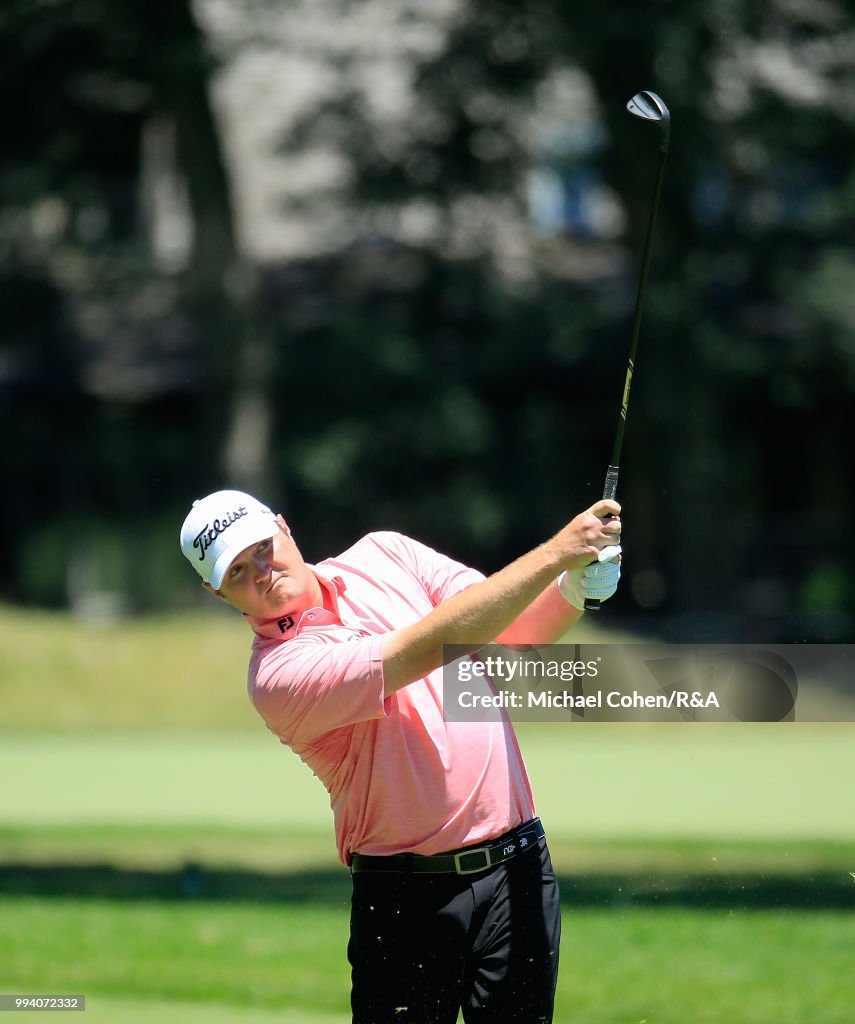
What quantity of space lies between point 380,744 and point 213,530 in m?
0.65

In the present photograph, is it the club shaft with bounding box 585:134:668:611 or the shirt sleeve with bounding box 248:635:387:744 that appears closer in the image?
the shirt sleeve with bounding box 248:635:387:744

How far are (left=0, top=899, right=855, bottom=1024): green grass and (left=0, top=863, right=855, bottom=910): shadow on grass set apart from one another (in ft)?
0.76

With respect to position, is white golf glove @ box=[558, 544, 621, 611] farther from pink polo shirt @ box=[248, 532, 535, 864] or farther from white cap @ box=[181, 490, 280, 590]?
white cap @ box=[181, 490, 280, 590]

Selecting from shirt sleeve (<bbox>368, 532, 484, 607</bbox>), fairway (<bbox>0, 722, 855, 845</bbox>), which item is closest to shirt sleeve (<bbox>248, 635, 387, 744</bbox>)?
shirt sleeve (<bbox>368, 532, 484, 607</bbox>)

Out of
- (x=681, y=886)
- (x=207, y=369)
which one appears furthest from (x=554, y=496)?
(x=681, y=886)

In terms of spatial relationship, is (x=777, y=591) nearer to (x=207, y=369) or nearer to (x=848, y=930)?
(x=207, y=369)

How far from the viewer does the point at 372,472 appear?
65.4 ft

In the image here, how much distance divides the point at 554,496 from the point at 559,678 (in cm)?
1594

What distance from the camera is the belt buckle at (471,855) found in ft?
12.5

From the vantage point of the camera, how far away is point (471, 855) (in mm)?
3820

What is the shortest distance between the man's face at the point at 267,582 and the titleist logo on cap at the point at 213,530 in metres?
0.08

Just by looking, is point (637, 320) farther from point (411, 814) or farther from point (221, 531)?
point (411, 814)

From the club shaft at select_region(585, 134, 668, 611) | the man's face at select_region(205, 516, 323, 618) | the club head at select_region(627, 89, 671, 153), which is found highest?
the club head at select_region(627, 89, 671, 153)

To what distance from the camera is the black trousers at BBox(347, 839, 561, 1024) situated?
12.5 feet
